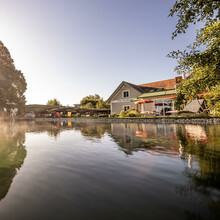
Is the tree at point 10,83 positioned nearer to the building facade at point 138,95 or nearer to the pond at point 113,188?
the building facade at point 138,95

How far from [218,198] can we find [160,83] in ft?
97.0

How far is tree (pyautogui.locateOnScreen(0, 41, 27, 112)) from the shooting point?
22672 mm

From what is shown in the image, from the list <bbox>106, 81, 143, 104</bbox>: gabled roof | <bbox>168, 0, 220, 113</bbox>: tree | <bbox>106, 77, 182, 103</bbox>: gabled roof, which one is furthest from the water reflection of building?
<bbox>106, 81, 143, 104</bbox>: gabled roof

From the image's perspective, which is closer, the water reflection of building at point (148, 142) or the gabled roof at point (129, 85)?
the water reflection of building at point (148, 142)

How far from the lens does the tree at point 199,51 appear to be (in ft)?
16.6

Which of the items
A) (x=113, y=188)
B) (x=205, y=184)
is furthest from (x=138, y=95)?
(x=113, y=188)

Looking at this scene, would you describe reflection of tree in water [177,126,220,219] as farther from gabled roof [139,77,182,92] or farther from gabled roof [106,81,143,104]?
gabled roof [106,81,143,104]

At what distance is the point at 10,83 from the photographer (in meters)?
23.8

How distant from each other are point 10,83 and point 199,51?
26456mm

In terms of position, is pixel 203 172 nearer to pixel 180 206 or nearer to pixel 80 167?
pixel 180 206

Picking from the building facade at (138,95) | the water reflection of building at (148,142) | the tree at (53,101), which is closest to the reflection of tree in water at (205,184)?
the water reflection of building at (148,142)

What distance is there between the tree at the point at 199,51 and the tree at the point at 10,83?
81.7 ft

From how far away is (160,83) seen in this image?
29766 mm

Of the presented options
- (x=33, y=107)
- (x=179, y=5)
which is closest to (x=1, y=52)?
(x=33, y=107)
